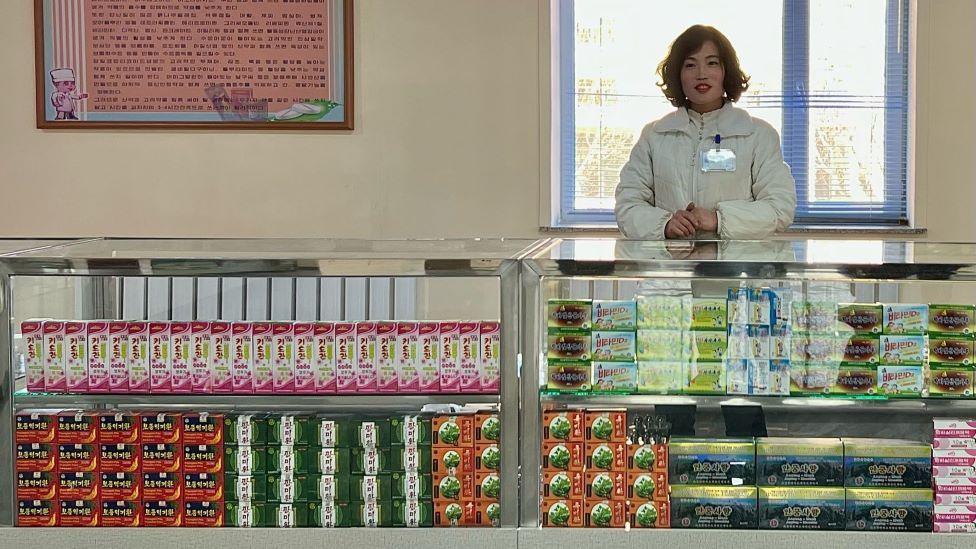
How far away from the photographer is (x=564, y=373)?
216cm

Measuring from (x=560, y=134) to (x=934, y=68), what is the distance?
1.67m

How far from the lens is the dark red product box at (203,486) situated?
2.19 metres

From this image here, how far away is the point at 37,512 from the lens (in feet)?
7.22

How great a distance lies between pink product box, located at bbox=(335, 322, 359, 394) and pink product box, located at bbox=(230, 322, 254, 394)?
18cm

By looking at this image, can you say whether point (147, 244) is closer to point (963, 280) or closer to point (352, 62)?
point (963, 280)

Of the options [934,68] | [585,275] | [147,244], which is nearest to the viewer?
[585,275]

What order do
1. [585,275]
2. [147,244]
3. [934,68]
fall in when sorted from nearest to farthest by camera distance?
1. [585,275]
2. [147,244]
3. [934,68]

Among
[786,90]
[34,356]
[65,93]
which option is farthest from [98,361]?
[786,90]

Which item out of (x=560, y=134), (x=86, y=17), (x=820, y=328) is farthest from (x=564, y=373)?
(x=86, y=17)

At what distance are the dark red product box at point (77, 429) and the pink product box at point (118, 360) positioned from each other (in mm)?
80

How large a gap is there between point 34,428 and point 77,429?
0.09 meters

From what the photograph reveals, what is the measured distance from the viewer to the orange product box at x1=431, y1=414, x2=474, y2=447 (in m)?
2.18

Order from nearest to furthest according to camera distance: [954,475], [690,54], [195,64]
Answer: [954,475]
[690,54]
[195,64]

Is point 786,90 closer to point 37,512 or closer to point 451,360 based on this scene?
point 451,360
